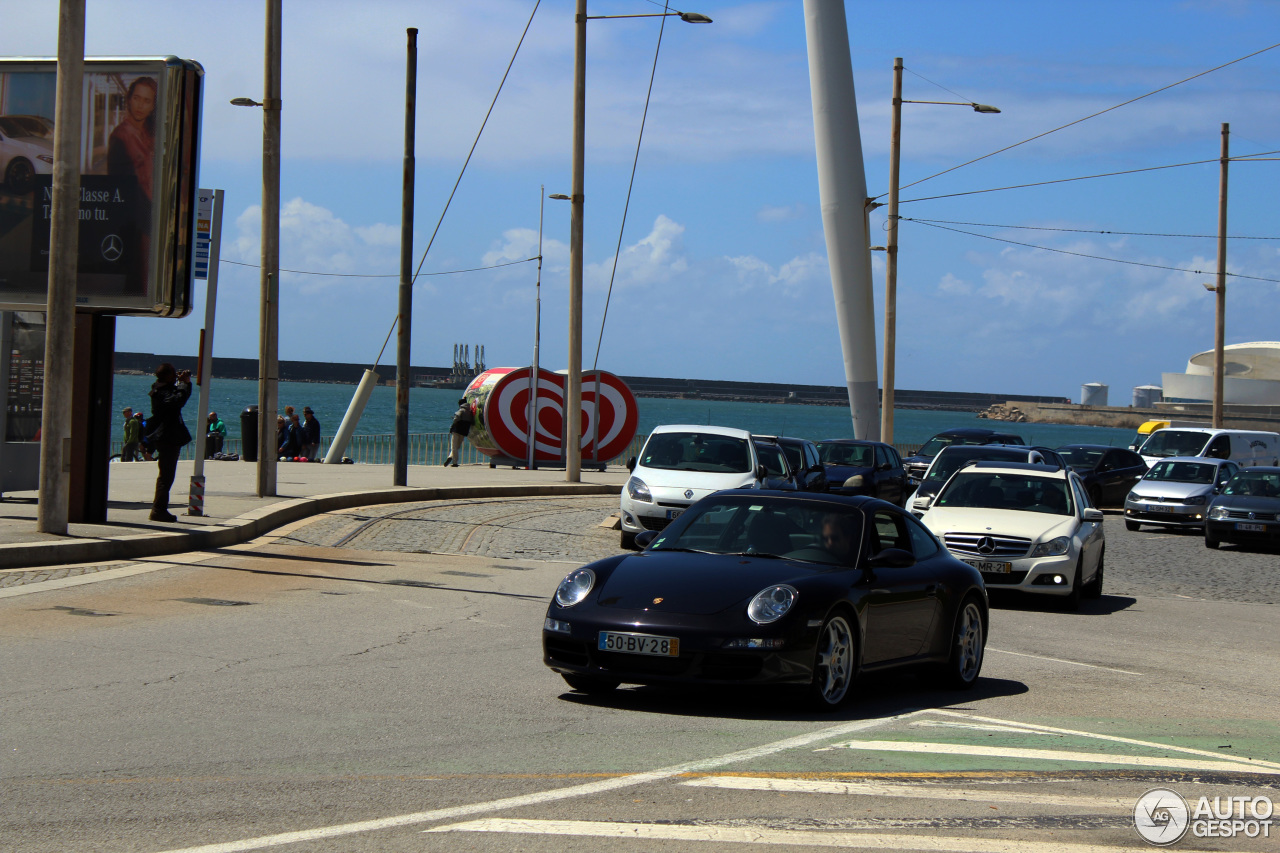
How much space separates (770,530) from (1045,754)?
252cm

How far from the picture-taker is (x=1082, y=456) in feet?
113

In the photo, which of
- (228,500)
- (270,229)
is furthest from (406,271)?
(228,500)

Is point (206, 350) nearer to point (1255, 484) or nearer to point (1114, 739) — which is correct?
point (1114, 739)

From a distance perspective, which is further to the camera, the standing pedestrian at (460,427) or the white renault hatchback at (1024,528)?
the standing pedestrian at (460,427)

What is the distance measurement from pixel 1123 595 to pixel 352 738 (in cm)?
1255

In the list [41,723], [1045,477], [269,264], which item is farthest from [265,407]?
[41,723]

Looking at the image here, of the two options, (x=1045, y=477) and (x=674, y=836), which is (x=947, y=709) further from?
(x=1045, y=477)

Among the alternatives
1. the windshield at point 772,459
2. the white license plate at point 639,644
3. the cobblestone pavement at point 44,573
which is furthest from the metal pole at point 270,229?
the white license plate at point 639,644

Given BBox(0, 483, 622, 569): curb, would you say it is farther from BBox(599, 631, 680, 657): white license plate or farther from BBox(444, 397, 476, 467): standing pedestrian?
BBox(444, 397, 476, 467): standing pedestrian

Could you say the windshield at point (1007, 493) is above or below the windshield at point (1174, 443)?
below

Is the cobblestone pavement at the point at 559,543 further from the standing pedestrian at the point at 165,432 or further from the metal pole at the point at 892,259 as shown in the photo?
the metal pole at the point at 892,259

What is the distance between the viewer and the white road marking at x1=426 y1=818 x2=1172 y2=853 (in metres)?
5.09

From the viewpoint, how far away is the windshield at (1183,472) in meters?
29.1

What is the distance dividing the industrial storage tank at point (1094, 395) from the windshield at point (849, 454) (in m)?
159
